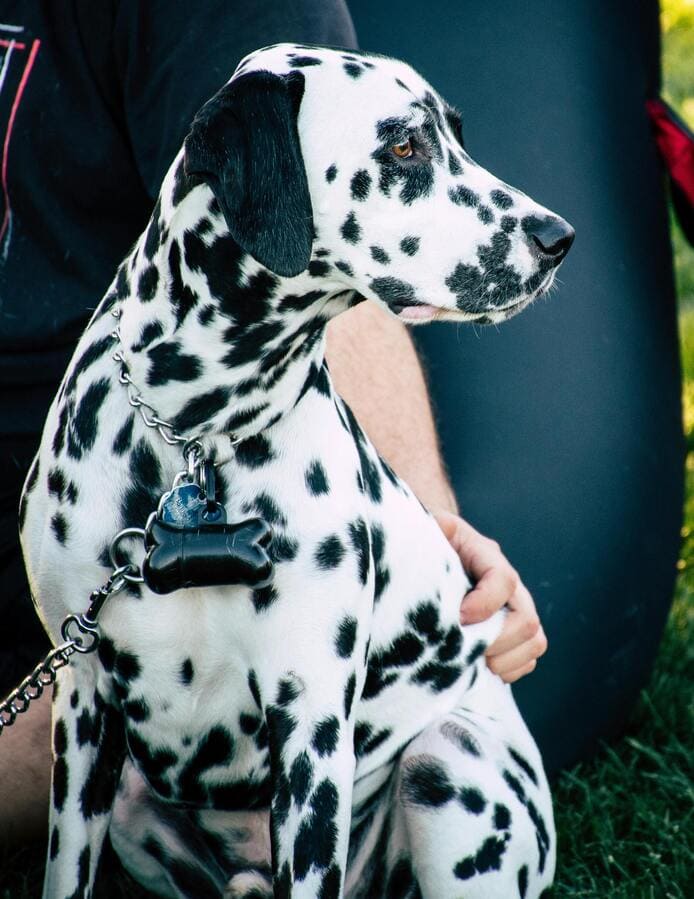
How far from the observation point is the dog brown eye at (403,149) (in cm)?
228

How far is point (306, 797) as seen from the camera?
2324 millimetres

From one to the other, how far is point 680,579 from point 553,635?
971 millimetres

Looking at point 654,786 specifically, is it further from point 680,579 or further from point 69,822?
point 69,822

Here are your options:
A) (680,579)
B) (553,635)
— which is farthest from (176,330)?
(680,579)

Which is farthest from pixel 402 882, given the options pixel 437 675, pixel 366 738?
pixel 437 675

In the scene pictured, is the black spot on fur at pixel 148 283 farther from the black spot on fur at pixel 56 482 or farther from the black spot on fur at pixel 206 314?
the black spot on fur at pixel 56 482

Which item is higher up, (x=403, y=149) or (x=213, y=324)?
(x=403, y=149)

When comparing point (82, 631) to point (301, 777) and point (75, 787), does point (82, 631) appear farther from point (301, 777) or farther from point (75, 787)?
point (301, 777)

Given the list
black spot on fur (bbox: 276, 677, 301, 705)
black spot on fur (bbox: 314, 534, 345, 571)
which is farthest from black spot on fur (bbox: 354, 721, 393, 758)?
black spot on fur (bbox: 314, 534, 345, 571)

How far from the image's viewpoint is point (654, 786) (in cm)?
355

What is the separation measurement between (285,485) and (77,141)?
3.66ft

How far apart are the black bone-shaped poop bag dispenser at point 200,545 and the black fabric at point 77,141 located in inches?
34.8

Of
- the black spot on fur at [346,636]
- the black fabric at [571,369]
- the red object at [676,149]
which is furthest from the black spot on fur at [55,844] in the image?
the red object at [676,149]

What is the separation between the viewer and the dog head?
7.10 ft
